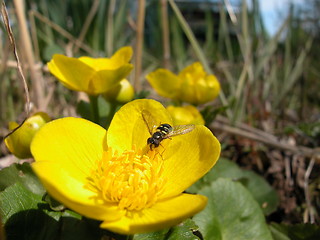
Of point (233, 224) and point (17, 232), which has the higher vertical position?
point (17, 232)

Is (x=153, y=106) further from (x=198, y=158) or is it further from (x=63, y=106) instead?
(x=63, y=106)

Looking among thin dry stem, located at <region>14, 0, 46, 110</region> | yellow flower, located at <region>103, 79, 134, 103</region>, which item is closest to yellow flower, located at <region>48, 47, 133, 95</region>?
yellow flower, located at <region>103, 79, 134, 103</region>

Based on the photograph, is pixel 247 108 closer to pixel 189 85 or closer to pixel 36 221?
pixel 189 85

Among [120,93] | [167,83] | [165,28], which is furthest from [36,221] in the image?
[165,28]

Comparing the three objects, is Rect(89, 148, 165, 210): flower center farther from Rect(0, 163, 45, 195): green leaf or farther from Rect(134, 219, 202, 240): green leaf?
Rect(0, 163, 45, 195): green leaf

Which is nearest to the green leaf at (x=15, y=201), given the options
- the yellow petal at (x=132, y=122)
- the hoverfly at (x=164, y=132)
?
the yellow petal at (x=132, y=122)

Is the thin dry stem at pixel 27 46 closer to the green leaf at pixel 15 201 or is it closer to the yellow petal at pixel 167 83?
the yellow petal at pixel 167 83

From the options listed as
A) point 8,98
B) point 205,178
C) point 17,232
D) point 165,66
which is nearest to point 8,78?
point 8,98
